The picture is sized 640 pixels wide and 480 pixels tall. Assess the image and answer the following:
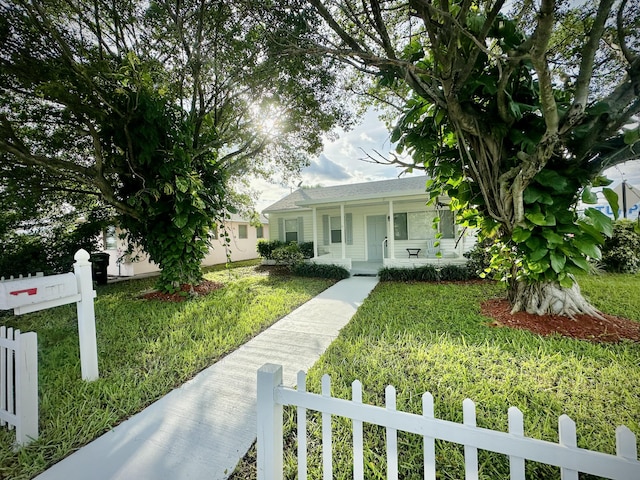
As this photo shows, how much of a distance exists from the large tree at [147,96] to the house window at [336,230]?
5.81 meters

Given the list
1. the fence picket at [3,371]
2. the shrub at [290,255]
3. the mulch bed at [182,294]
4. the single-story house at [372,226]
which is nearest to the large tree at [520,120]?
the fence picket at [3,371]

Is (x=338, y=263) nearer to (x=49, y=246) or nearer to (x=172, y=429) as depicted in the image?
(x=172, y=429)

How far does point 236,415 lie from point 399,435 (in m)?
1.50

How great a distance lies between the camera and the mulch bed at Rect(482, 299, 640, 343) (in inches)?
150

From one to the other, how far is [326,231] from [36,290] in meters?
11.5

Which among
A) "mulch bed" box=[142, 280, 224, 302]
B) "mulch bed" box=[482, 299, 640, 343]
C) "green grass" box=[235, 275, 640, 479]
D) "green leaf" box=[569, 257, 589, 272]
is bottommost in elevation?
"green grass" box=[235, 275, 640, 479]

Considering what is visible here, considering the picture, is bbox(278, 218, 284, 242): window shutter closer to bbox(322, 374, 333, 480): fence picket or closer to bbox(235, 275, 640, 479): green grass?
bbox(235, 275, 640, 479): green grass

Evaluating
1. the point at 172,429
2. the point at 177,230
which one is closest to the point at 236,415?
the point at 172,429

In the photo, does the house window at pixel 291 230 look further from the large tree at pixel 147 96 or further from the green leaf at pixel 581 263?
the green leaf at pixel 581 263

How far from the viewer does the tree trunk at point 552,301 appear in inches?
175

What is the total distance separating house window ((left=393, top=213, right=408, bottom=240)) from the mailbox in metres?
11.0

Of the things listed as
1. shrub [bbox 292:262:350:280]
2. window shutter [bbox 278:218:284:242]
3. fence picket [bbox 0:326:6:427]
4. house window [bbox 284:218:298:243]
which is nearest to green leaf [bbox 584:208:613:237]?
fence picket [bbox 0:326:6:427]

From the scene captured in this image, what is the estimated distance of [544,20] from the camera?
94.2 inches

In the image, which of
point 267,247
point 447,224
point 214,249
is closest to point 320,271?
point 214,249
